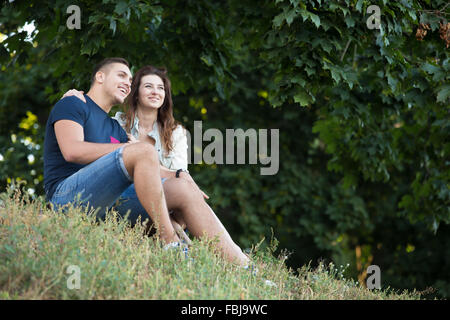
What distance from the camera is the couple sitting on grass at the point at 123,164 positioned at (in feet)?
12.3

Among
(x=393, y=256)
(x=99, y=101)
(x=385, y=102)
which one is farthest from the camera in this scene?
(x=393, y=256)

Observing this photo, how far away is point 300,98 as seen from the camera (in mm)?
5488

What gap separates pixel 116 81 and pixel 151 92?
47 centimetres

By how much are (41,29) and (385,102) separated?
4.26 metres

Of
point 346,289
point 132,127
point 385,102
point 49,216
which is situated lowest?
point 346,289

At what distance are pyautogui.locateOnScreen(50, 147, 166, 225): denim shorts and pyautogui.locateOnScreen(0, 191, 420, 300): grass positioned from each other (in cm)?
14

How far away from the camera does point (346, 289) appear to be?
4.01 metres

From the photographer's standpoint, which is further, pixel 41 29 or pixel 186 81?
pixel 186 81

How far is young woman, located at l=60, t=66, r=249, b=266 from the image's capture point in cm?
411
